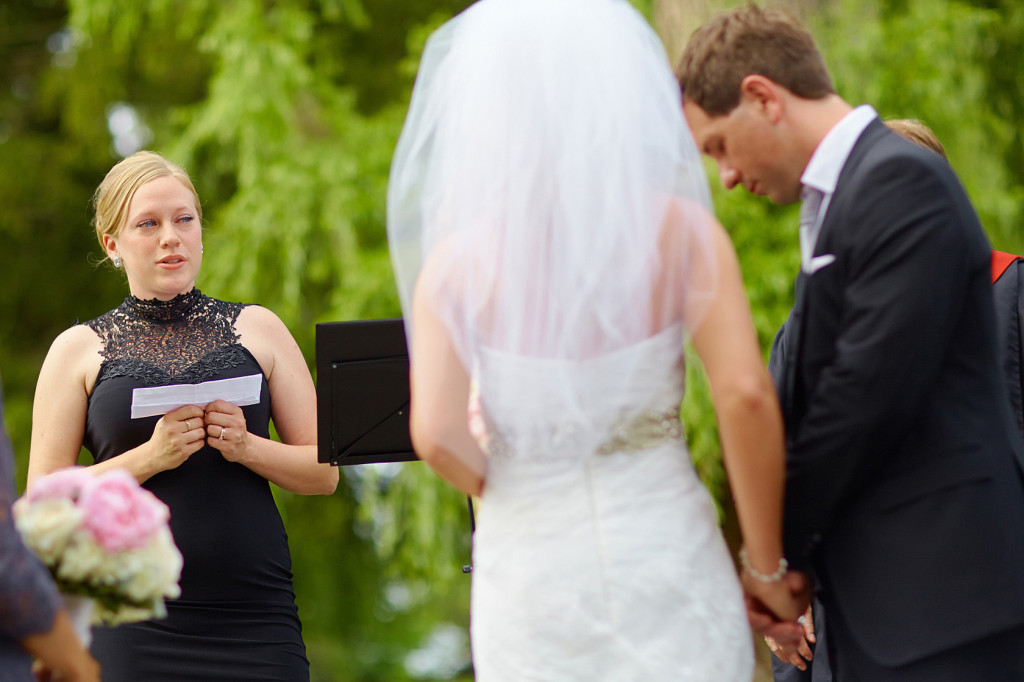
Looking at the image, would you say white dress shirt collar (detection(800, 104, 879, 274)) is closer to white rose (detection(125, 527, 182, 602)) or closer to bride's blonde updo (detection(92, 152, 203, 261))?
white rose (detection(125, 527, 182, 602))

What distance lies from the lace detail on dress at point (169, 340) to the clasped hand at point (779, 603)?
1.61 meters

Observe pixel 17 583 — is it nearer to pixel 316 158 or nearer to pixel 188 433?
pixel 188 433

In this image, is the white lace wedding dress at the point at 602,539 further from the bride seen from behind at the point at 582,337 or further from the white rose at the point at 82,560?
the white rose at the point at 82,560

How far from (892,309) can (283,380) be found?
1820mm

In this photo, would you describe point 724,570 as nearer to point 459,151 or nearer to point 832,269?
point 832,269

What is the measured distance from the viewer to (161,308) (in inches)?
120

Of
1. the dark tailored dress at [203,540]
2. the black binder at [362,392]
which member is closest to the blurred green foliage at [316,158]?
the dark tailored dress at [203,540]

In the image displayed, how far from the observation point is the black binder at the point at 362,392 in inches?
112

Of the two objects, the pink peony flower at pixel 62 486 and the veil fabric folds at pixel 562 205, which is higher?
the veil fabric folds at pixel 562 205

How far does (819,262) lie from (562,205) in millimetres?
557

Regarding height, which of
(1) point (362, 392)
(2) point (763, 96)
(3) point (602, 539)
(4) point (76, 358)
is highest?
(2) point (763, 96)

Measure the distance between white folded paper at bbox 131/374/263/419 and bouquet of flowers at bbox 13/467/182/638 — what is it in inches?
31.1

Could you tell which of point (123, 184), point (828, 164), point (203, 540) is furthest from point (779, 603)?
point (123, 184)

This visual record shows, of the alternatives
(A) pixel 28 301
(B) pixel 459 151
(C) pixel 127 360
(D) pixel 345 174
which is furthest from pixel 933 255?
(A) pixel 28 301
